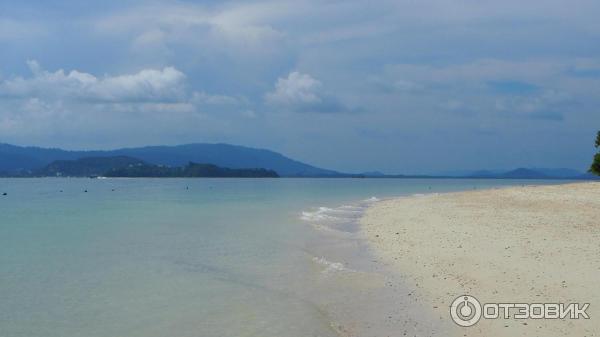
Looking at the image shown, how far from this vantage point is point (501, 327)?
10.0m

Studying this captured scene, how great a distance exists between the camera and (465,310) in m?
11.4

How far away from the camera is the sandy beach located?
10.4 meters

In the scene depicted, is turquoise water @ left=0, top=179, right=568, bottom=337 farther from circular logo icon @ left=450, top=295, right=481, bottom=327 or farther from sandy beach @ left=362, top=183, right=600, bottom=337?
sandy beach @ left=362, top=183, right=600, bottom=337

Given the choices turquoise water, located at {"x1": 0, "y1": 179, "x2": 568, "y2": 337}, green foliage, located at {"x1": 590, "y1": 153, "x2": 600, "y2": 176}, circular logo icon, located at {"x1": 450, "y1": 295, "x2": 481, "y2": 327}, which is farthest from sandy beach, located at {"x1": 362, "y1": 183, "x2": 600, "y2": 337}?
green foliage, located at {"x1": 590, "y1": 153, "x2": 600, "y2": 176}

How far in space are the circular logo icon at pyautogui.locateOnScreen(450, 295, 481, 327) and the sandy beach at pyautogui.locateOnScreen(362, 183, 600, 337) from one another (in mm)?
180

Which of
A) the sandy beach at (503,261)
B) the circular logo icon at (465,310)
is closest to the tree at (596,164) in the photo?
the sandy beach at (503,261)

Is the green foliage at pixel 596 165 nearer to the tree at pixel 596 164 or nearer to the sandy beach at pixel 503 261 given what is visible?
the tree at pixel 596 164

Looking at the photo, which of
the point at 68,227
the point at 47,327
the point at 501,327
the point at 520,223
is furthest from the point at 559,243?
the point at 68,227

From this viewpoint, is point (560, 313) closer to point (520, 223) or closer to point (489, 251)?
point (489, 251)

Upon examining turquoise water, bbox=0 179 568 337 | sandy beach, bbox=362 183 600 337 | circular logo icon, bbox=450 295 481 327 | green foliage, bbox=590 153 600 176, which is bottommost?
turquoise water, bbox=0 179 568 337

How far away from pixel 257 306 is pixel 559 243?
11.2m

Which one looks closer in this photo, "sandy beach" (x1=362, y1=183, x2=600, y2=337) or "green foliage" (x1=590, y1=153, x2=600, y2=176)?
"sandy beach" (x1=362, y1=183, x2=600, y2=337)

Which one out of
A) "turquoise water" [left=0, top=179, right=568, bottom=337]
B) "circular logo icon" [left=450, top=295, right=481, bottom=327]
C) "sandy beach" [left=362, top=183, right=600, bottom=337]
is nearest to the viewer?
"sandy beach" [left=362, top=183, right=600, bottom=337]

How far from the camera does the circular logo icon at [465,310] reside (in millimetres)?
10703
